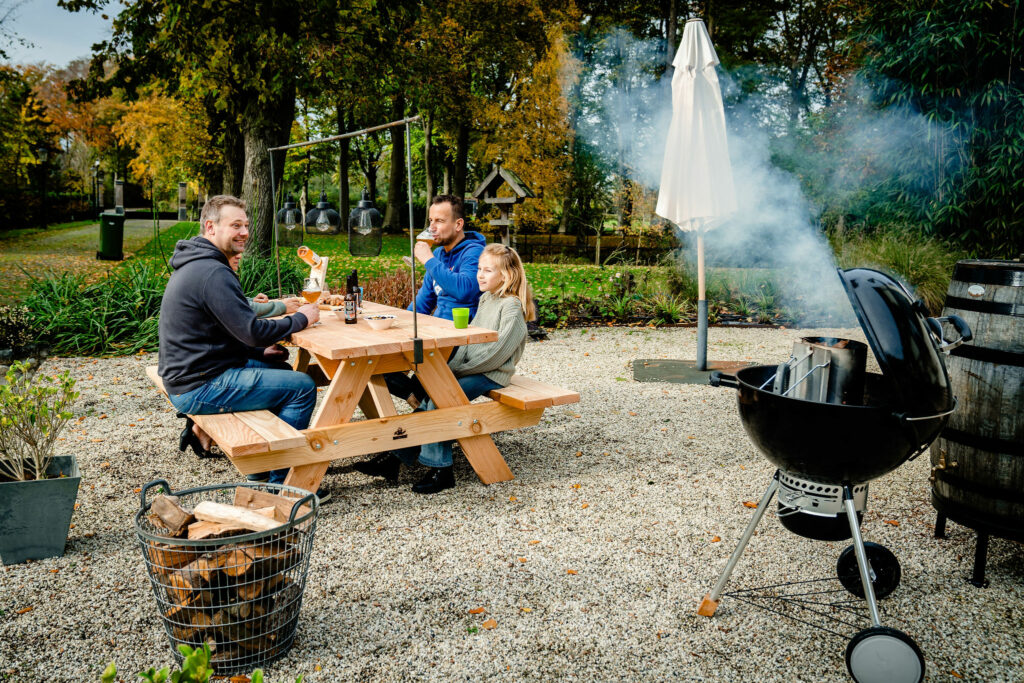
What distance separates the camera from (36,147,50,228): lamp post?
2520 centimetres

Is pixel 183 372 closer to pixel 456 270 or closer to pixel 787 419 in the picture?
pixel 456 270

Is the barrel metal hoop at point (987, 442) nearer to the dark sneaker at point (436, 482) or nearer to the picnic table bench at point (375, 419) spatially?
the picnic table bench at point (375, 419)

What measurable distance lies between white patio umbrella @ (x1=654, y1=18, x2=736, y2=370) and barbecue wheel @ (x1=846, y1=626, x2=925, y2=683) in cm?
476

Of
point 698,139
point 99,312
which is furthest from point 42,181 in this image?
point 698,139

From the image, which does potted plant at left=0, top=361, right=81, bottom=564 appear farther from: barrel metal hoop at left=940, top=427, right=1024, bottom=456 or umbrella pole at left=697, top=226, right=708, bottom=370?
umbrella pole at left=697, top=226, right=708, bottom=370

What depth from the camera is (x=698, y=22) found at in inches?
259

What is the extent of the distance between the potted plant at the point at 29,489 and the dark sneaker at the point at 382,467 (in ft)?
4.92

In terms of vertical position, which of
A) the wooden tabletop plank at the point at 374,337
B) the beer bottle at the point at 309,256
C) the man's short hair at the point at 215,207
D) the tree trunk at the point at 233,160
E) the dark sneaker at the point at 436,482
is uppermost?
the tree trunk at the point at 233,160

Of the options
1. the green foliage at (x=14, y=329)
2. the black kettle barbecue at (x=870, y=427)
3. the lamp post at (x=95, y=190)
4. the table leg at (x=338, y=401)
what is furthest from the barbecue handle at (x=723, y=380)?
the lamp post at (x=95, y=190)

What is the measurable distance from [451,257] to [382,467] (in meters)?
1.48

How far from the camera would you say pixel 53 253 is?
58.1 ft

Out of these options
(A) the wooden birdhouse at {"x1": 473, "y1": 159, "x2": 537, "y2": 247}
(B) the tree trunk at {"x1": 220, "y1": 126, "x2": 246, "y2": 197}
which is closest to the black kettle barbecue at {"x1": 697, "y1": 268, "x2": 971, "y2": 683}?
(A) the wooden birdhouse at {"x1": 473, "y1": 159, "x2": 537, "y2": 247}

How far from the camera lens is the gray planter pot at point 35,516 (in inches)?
119

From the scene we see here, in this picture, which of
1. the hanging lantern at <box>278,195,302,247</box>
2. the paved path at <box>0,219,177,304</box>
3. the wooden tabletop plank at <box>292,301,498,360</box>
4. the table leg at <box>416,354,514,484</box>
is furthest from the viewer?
the paved path at <box>0,219,177,304</box>
